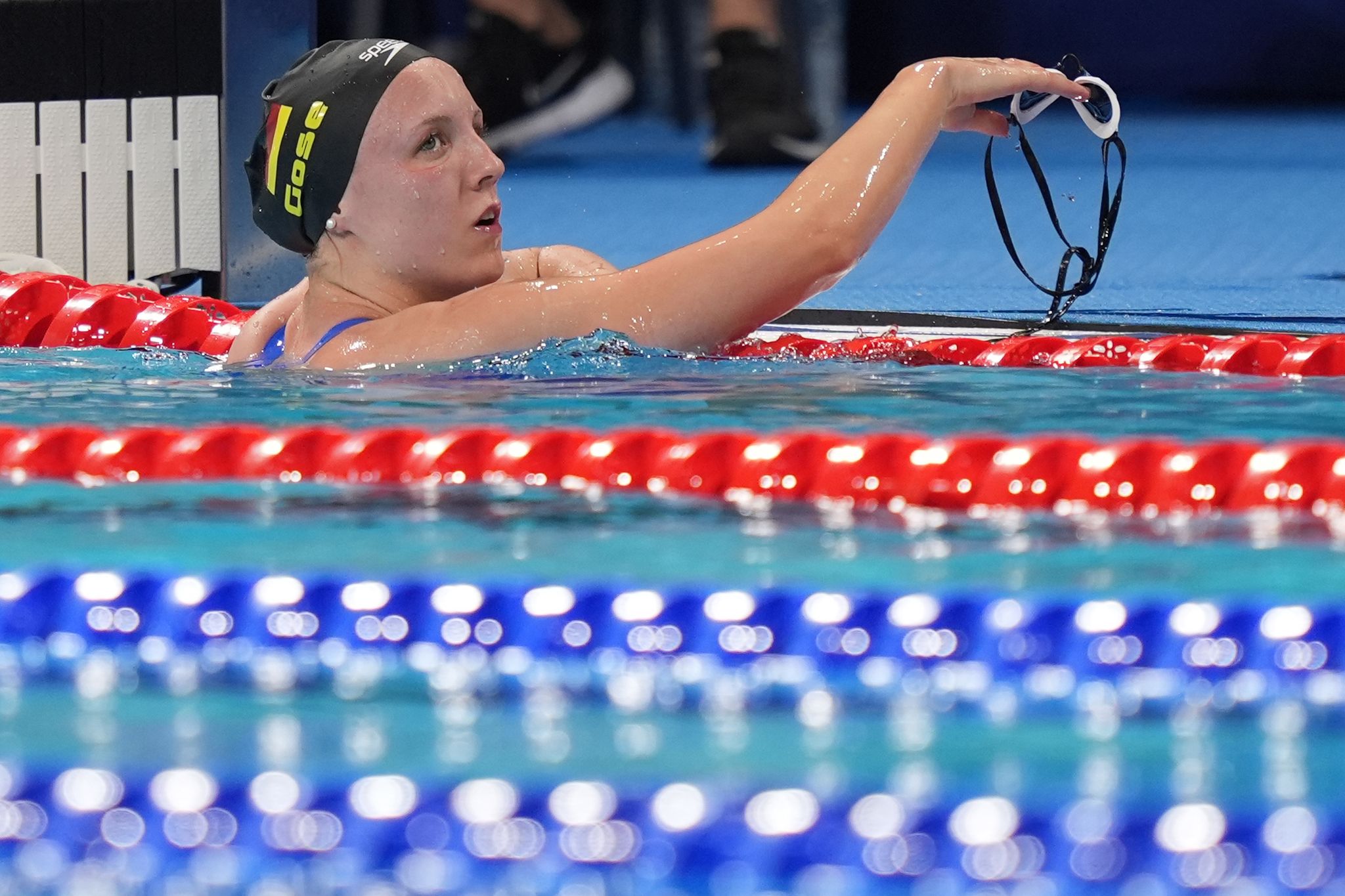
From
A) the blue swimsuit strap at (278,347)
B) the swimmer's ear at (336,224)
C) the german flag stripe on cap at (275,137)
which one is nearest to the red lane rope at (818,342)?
the blue swimsuit strap at (278,347)

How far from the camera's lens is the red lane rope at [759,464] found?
2539mm

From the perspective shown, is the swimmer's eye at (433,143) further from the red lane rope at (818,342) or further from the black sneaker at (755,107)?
the black sneaker at (755,107)

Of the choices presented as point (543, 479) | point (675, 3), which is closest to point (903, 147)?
point (543, 479)

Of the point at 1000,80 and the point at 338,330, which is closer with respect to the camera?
the point at 1000,80

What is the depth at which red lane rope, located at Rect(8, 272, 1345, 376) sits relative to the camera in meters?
3.87

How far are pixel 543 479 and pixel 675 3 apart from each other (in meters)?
4.50

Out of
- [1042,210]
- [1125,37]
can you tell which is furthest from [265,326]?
[1125,37]

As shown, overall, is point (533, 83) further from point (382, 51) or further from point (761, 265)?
point (761, 265)

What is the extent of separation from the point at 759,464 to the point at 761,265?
54 centimetres

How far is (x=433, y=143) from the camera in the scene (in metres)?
3.30

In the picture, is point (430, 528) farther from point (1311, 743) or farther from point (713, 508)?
point (1311, 743)

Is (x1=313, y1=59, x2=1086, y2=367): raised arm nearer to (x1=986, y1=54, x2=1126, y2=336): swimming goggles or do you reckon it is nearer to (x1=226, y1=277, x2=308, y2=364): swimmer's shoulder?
(x1=986, y1=54, x2=1126, y2=336): swimming goggles

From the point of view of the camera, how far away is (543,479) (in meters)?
2.73

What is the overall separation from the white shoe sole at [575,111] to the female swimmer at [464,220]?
3.39 meters
